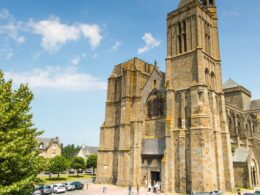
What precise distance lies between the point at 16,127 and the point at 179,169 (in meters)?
22.0

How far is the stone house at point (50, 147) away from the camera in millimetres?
69750

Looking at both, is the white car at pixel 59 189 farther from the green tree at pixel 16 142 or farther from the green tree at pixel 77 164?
the green tree at pixel 77 164

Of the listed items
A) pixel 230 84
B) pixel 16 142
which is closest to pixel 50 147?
pixel 230 84

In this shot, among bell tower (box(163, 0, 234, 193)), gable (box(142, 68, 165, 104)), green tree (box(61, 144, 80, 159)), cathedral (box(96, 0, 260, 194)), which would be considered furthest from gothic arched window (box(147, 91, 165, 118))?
green tree (box(61, 144, 80, 159))

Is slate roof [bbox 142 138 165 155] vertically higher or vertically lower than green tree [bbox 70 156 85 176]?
→ higher

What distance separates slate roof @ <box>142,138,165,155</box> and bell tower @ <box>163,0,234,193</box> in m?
2.15

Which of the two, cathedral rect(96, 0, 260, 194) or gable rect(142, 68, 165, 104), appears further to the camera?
gable rect(142, 68, 165, 104)

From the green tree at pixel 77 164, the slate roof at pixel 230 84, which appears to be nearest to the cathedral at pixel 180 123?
the slate roof at pixel 230 84

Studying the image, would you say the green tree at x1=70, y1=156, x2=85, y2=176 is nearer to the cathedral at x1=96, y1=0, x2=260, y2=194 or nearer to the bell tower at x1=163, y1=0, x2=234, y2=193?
the cathedral at x1=96, y1=0, x2=260, y2=194

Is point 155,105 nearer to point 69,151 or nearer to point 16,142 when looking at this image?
point 16,142

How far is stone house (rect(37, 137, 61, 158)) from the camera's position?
69750mm

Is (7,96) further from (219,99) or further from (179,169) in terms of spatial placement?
(219,99)

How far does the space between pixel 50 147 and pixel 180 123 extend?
52243mm

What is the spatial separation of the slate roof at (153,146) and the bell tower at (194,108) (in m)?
2.15
